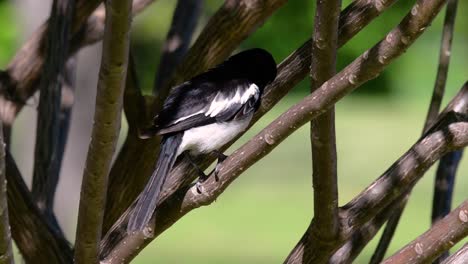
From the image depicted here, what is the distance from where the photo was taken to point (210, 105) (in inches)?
192

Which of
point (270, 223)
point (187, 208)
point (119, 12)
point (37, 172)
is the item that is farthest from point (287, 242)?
point (119, 12)

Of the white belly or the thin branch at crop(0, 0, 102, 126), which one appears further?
the thin branch at crop(0, 0, 102, 126)

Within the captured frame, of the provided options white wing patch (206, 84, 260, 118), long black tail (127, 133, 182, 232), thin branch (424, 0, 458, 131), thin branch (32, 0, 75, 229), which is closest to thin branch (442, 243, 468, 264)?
long black tail (127, 133, 182, 232)

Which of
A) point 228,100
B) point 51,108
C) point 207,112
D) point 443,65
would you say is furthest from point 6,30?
point 443,65

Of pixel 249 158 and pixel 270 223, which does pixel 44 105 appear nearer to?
pixel 249 158

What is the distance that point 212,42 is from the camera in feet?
15.5

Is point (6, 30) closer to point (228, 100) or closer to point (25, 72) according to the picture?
point (25, 72)

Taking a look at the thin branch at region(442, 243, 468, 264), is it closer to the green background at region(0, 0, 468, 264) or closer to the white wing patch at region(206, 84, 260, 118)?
the white wing patch at region(206, 84, 260, 118)

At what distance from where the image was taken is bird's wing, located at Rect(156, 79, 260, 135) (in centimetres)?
467

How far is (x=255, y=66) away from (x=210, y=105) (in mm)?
476

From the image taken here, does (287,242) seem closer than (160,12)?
Yes

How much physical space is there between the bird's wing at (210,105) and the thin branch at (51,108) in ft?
1.74

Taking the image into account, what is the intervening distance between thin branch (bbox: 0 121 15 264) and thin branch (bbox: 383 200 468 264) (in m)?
1.18

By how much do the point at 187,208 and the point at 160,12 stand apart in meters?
23.3
